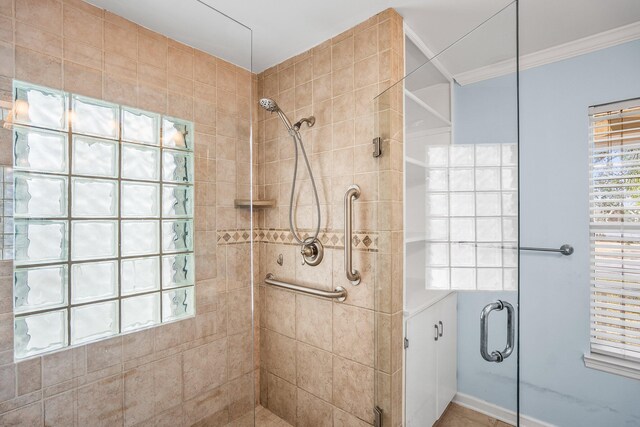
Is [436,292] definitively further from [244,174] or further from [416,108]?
[244,174]

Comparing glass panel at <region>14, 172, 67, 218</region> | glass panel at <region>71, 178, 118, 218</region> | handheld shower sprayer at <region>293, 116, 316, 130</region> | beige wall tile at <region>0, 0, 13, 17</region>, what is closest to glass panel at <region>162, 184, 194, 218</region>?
glass panel at <region>71, 178, 118, 218</region>

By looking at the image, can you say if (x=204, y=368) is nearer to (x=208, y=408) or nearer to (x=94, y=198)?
(x=208, y=408)

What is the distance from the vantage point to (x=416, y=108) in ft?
3.65

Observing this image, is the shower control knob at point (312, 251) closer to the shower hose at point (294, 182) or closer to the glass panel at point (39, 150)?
Result: the shower hose at point (294, 182)

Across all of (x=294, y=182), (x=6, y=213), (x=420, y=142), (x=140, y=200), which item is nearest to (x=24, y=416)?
(x=6, y=213)

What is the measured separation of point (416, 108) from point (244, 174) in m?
0.80

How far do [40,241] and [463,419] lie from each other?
138cm

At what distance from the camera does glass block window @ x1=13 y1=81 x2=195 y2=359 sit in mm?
766

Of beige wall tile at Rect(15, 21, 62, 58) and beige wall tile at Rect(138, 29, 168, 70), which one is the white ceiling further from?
beige wall tile at Rect(15, 21, 62, 58)

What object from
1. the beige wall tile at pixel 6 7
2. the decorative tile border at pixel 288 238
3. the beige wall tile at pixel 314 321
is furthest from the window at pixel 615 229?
the beige wall tile at pixel 6 7

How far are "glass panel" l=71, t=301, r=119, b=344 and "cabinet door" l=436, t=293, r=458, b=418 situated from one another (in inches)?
44.0

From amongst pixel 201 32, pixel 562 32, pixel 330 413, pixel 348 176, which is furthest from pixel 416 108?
pixel 330 413

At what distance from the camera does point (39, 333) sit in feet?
2.56

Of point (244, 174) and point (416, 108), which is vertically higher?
point (416, 108)
